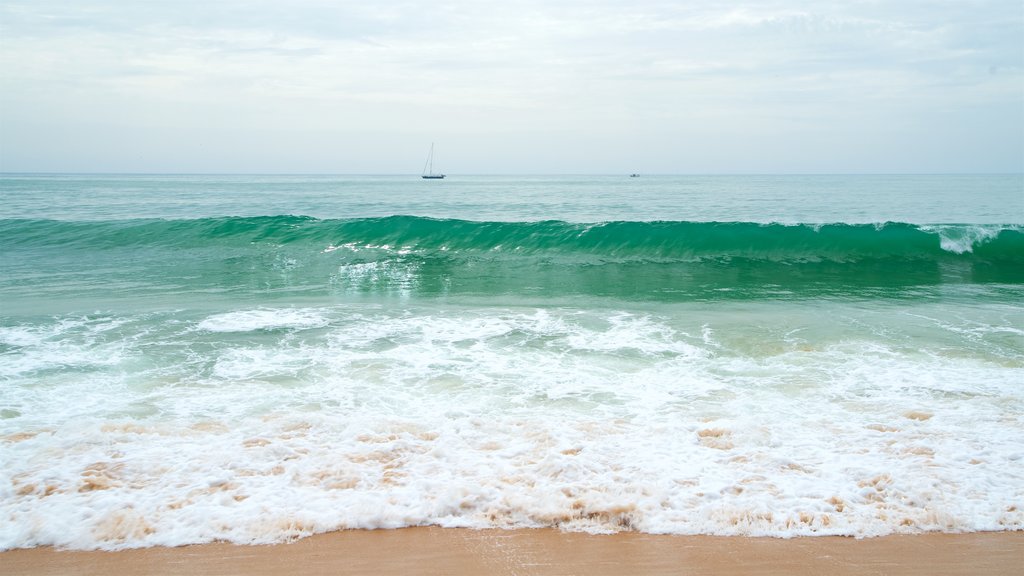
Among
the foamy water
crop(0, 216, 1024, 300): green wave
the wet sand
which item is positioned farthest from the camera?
crop(0, 216, 1024, 300): green wave

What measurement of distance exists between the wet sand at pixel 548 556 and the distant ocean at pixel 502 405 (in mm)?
101

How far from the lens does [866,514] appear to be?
3.86m

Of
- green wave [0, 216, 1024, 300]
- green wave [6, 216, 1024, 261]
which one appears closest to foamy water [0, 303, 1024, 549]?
green wave [0, 216, 1024, 300]

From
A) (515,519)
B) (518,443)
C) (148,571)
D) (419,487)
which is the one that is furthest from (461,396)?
(148,571)

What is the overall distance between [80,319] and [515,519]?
7.78 m

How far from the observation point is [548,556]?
3.53 metres

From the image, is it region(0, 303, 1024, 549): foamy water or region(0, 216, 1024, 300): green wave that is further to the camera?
region(0, 216, 1024, 300): green wave

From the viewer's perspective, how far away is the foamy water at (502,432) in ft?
12.7

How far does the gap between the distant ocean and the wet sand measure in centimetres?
10

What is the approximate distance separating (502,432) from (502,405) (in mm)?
628

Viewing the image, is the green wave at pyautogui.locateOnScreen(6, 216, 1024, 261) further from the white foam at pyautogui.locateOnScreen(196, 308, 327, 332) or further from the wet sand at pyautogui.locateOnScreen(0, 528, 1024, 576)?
the wet sand at pyautogui.locateOnScreen(0, 528, 1024, 576)

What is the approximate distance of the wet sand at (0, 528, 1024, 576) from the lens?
134 inches

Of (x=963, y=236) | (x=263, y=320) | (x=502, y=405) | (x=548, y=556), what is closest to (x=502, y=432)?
(x=502, y=405)

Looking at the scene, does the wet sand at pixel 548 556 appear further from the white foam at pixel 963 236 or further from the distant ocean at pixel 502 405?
the white foam at pixel 963 236
